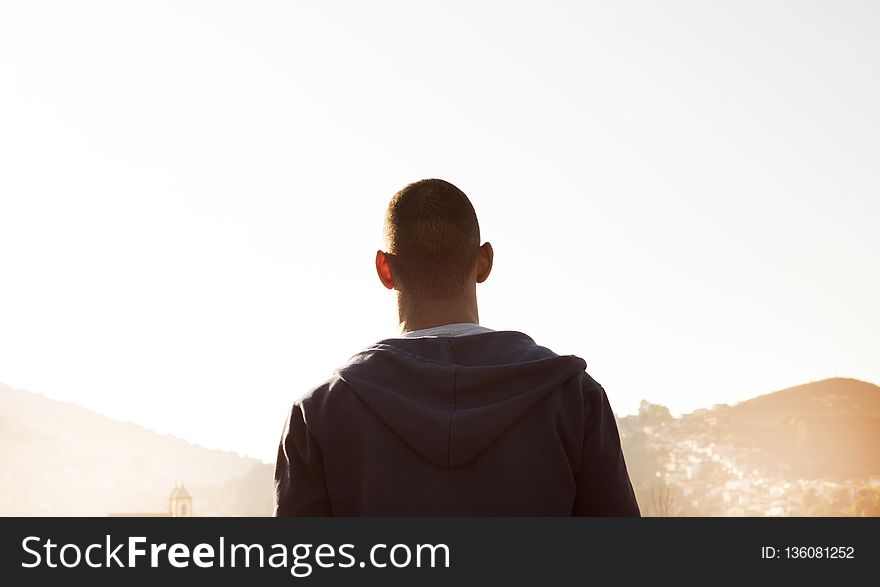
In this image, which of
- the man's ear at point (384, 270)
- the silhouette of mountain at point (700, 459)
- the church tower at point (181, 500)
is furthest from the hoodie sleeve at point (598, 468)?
the silhouette of mountain at point (700, 459)

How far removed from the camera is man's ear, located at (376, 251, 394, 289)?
6.30ft

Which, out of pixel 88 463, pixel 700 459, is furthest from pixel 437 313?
pixel 88 463

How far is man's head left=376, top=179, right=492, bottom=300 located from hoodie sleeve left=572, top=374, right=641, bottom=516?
1.09 ft

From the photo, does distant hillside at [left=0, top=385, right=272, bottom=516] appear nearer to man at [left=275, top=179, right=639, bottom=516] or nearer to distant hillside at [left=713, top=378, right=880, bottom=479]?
distant hillside at [left=713, top=378, right=880, bottom=479]

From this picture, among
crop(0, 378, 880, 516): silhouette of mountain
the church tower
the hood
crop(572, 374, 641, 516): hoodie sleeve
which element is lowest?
crop(572, 374, 641, 516): hoodie sleeve

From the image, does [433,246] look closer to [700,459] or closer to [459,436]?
[459,436]

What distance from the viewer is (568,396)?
1773mm

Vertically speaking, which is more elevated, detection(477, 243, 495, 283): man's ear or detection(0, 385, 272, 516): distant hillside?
detection(0, 385, 272, 516): distant hillside

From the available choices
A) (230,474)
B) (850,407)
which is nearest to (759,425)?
(850,407)

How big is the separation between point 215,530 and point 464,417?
0.65 metres

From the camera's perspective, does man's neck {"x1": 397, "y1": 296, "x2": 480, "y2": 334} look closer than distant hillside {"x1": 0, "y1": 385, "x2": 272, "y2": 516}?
Yes

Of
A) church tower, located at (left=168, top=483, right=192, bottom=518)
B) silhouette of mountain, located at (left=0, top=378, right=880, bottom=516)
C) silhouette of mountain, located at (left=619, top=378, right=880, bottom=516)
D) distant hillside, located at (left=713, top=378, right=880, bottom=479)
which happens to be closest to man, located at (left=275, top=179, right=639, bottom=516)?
church tower, located at (left=168, top=483, right=192, bottom=518)

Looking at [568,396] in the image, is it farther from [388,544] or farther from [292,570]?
[292,570]

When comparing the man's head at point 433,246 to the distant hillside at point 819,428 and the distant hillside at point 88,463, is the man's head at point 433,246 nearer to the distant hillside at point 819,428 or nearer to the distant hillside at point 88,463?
the distant hillside at point 819,428
